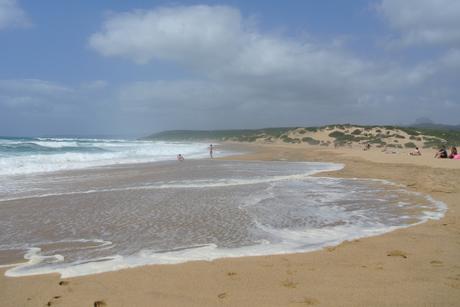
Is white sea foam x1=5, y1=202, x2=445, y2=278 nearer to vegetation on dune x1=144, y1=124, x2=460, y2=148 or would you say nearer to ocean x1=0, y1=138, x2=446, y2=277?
ocean x1=0, y1=138, x2=446, y2=277

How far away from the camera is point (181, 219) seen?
878cm

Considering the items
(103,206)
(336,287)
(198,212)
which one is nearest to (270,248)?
(336,287)

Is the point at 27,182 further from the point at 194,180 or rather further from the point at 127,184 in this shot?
the point at 194,180

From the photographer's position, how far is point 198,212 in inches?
376

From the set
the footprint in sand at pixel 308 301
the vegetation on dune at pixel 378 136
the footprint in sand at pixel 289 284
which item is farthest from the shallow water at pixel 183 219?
the vegetation on dune at pixel 378 136

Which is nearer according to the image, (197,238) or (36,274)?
(36,274)

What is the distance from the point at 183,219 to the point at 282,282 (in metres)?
4.36

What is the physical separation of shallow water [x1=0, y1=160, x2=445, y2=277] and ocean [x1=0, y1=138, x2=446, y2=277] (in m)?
0.02

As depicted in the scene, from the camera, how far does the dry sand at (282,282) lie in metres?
4.24

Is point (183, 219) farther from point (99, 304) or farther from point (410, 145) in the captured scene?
point (410, 145)

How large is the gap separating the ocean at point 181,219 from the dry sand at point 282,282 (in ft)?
1.48

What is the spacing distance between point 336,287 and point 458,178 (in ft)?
46.0

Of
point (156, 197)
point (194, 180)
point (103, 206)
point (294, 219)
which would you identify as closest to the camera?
point (294, 219)

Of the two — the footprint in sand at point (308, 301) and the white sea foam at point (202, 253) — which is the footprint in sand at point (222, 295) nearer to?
the footprint in sand at point (308, 301)
